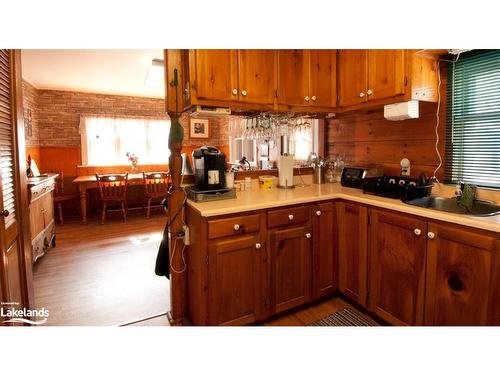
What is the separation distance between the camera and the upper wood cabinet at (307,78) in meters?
2.19

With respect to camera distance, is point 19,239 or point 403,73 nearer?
point 19,239

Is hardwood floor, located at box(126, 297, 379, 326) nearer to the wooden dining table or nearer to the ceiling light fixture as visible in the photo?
the ceiling light fixture

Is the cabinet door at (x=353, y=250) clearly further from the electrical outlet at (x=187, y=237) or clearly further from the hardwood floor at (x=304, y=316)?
the electrical outlet at (x=187, y=237)

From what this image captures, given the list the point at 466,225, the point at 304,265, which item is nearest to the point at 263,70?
the point at 304,265

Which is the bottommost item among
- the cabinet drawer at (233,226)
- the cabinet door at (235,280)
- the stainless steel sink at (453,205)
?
the cabinet door at (235,280)

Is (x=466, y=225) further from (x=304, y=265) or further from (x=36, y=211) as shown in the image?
(x=36, y=211)

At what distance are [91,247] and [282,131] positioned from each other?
2.88 m

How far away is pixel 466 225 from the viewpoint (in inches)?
56.2

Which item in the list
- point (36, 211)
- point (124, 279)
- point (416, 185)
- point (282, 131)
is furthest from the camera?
point (36, 211)

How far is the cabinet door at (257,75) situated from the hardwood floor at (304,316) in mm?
1562

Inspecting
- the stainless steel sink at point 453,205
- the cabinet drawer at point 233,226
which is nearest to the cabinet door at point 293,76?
the cabinet drawer at point 233,226

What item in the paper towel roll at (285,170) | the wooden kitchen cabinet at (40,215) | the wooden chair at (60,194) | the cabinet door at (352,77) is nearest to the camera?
the cabinet door at (352,77)

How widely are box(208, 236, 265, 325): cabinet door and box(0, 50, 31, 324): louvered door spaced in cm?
96

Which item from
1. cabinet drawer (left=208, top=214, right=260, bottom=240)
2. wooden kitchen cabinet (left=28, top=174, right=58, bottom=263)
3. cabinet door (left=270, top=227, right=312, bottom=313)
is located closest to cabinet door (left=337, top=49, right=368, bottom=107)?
cabinet door (left=270, top=227, right=312, bottom=313)
